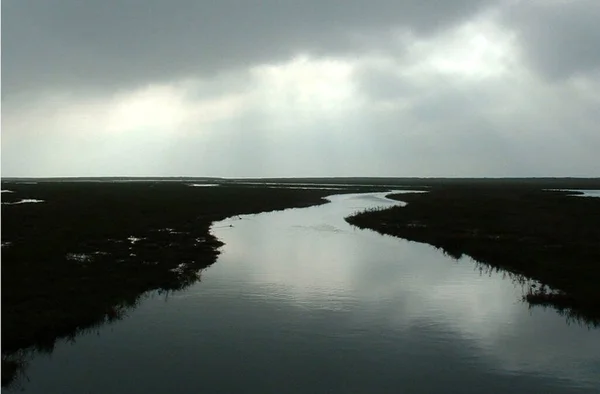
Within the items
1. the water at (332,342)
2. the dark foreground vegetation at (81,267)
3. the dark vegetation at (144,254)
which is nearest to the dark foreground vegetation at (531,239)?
the dark vegetation at (144,254)

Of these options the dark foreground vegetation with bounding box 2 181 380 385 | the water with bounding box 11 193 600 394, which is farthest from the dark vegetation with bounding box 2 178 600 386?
the water with bounding box 11 193 600 394

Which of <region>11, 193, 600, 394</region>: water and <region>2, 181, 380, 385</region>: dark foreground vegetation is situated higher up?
<region>2, 181, 380, 385</region>: dark foreground vegetation

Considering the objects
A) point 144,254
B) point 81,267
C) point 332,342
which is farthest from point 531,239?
point 81,267

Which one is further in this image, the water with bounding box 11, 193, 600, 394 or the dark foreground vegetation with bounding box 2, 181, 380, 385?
the dark foreground vegetation with bounding box 2, 181, 380, 385

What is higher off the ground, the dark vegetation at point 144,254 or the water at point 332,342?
the dark vegetation at point 144,254

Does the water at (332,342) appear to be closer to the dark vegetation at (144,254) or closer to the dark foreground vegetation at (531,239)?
the dark vegetation at (144,254)

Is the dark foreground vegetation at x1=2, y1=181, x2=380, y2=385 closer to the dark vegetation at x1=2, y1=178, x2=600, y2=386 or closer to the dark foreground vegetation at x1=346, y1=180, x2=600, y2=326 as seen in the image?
the dark vegetation at x1=2, y1=178, x2=600, y2=386
